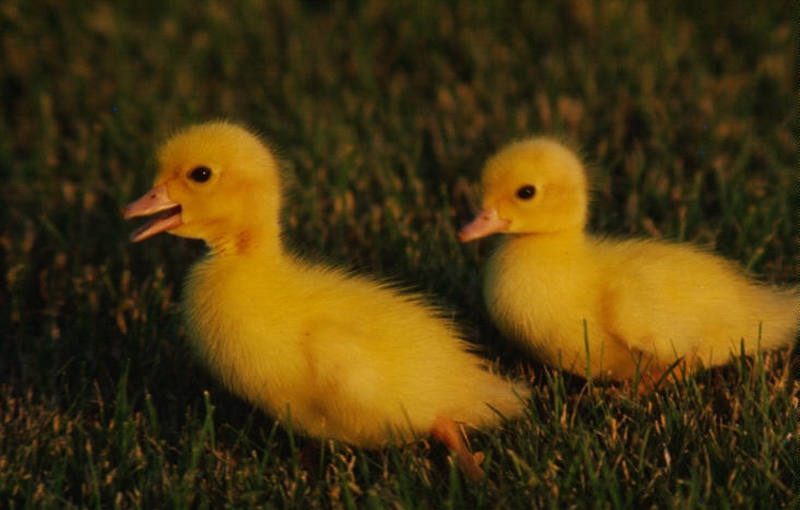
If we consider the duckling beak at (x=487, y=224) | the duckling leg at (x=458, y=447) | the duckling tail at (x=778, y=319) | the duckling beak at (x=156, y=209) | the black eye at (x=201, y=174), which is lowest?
the duckling leg at (x=458, y=447)

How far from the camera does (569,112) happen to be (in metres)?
5.57

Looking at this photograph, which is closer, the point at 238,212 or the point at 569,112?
the point at 238,212

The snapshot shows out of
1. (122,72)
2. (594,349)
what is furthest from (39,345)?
(122,72)

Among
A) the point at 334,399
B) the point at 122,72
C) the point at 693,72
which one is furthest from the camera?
the point at 122,72

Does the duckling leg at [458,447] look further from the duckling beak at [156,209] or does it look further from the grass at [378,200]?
the duckling beak at [156,209]

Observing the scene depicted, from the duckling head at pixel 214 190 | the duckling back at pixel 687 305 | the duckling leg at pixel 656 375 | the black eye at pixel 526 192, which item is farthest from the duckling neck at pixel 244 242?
the duckling leg at pixel 656 375

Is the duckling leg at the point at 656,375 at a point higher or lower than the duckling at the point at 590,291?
lower

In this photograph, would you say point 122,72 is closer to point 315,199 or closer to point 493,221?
point 315,199

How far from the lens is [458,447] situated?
3168 mm

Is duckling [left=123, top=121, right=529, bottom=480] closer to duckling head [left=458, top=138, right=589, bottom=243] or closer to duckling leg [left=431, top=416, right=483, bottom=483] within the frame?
duckling leg [left=431, top=416, right=483, bottom=483]

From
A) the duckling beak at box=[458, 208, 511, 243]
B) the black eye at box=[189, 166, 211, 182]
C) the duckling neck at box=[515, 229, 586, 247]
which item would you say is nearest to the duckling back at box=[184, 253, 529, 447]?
the black eye at box=[189, 166, 211, 182]

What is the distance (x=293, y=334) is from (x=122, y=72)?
144 inches

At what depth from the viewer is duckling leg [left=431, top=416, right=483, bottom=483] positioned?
3.10 meters

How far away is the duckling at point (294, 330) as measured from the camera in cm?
312
